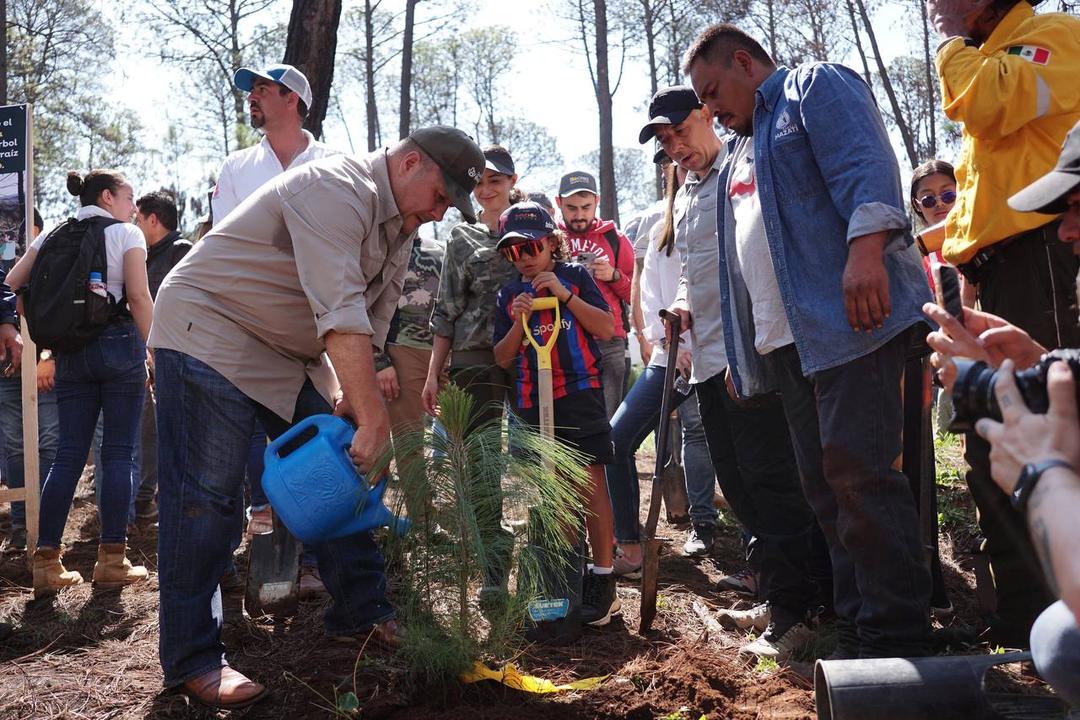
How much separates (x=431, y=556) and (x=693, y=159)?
200 centimetres

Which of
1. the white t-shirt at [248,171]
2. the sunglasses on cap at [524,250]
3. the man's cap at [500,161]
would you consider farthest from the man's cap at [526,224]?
the white t-shirt at [248,171]

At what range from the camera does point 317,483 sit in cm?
273

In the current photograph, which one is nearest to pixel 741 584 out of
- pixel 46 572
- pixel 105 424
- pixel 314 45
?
pixel 105 424

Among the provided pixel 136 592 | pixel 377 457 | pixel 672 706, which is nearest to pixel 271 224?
pixel 377 457

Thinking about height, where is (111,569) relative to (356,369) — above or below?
below

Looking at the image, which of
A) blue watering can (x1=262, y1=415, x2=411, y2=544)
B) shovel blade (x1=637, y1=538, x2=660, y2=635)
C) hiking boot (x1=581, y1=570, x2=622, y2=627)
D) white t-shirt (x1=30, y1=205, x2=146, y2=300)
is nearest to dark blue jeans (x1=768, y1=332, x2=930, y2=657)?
shovel blade (x1=637, y1=538, x2=660, y2=635)

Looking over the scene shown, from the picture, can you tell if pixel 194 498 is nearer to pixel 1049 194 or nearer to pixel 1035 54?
pixel 1049 194

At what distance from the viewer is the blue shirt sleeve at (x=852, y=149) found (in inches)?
102

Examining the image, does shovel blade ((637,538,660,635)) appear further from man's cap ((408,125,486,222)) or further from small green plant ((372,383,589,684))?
man's cap ((408,125,486,222))

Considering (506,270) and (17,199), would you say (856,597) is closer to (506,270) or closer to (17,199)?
(506,270)

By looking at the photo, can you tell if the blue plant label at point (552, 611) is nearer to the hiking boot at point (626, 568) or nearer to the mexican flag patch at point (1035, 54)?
the hiking boot at point (626, 568)

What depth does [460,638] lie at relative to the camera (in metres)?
2.75

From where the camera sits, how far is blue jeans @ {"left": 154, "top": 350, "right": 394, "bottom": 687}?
2.84 metres

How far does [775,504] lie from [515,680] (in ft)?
4.03
